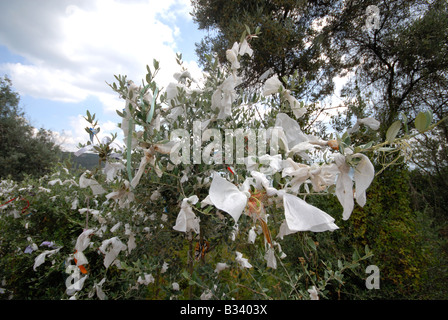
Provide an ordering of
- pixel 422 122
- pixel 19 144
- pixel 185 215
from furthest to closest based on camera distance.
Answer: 1. pixel 19 144
2. pixel 185 215
3. pixel 422 122

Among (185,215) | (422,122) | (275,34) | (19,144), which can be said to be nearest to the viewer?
(422,122)

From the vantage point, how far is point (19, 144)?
25.7 ft

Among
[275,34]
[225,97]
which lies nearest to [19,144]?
[275,34]

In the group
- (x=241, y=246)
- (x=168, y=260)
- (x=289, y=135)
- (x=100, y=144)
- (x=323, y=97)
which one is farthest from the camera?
(x=323, y=97)

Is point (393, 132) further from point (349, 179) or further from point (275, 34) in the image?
point (275, 34)


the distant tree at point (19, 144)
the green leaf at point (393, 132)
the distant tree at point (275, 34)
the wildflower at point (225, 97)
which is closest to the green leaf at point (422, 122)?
the green leaf at point (393, 132)

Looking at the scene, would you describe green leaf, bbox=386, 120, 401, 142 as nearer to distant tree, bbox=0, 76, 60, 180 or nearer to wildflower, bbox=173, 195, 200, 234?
wildflower, bbox=173, 195, 200, 234

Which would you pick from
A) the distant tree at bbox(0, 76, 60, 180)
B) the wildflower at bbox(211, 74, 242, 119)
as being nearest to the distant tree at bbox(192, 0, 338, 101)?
the wildflower at bbox(211, 74, 242, 119)

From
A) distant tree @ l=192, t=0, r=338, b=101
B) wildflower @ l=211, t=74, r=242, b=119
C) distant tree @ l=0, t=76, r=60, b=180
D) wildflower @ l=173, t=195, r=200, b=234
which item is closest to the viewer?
wildflower @ l=173, t=195, r=200, b=234

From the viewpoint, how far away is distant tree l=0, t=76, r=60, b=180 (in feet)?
24.0
